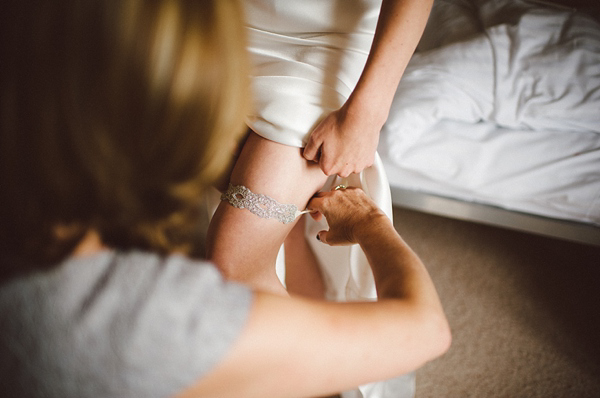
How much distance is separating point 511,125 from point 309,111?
600 mm

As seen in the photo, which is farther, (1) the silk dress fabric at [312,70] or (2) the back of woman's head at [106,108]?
(1) the silk dress fabric at [312,70]

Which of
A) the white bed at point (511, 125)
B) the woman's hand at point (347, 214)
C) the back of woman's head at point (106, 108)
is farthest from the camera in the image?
the white bed at point (511, 125)

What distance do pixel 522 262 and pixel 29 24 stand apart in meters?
1.48

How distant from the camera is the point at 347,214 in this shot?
72 centimetres

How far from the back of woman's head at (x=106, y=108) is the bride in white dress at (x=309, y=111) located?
0.34 meters

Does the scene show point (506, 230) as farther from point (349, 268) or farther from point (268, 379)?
point (268, 379)

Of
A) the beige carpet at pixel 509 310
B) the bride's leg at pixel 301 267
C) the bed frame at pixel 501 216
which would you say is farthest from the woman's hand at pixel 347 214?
the beige carpet at pixel 509 310

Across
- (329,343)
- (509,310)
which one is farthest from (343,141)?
(509,310)

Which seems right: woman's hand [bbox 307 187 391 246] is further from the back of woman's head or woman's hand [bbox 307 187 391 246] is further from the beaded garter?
the back of woman's head

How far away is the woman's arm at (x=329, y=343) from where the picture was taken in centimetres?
38

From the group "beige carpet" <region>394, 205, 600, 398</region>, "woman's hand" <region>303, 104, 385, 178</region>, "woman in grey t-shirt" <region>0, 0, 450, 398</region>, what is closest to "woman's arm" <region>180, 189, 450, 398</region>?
"woman in grey t-shirt" <region>0, 0, 450, 398</region>

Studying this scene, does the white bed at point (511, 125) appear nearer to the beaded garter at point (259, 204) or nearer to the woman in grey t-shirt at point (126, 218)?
the beaded garter at point (259, 204)

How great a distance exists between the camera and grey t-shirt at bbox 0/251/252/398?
0.34m

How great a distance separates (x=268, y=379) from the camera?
1.31ft
